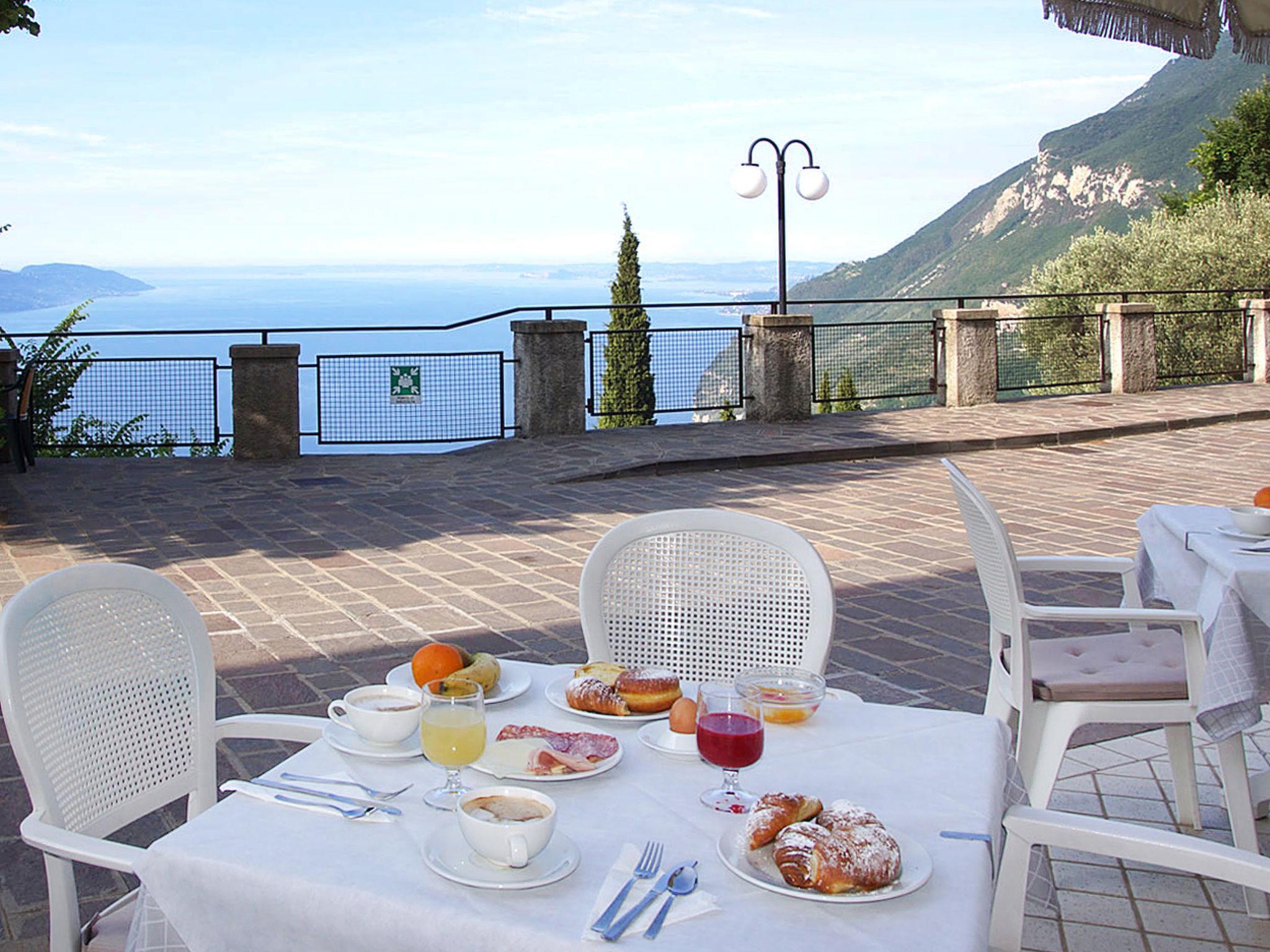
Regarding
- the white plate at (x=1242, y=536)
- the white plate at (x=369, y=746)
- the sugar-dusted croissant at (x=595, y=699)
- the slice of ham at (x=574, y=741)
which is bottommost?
the white plate at (x=369, y=746)

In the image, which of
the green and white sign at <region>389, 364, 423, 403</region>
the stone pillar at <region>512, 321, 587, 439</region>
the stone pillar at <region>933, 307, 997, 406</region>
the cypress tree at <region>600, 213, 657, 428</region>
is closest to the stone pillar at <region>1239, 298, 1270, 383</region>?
the stone pillar at <region>933, 307, 997, 406</region>

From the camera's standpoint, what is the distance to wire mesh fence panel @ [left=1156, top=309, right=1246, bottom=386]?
17.8 m

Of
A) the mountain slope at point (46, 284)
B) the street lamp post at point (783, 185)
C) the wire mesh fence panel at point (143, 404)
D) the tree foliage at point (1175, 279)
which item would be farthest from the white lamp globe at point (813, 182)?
the mountain slope at point (46, 284)

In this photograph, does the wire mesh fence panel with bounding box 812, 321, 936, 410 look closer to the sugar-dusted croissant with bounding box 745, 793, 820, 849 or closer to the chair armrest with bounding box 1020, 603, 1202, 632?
the chair armrest with bounding box 1020, 603, 1202, 632

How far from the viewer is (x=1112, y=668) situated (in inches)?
143

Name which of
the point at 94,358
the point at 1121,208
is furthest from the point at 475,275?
the point at 94,358

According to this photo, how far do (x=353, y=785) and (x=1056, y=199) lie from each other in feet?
291

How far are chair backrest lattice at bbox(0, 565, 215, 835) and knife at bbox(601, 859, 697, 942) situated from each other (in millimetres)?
1241

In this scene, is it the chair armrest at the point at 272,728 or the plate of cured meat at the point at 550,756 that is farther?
the chair armrest at the point at 272,728

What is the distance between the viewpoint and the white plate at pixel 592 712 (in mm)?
2309

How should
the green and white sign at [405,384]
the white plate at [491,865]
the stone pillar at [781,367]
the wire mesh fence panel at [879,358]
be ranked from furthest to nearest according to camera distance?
the wire mesh fence panel at [879,358] → the stone pillar at [781,367] → the green and white sign at [405,384] → the white plate at [491,865]

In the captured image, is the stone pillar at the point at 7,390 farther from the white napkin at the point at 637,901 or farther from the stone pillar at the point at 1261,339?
the stone pillar at the point at 1261,339

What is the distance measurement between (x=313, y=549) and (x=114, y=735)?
204 inches

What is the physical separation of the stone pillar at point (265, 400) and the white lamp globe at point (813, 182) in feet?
22.9
